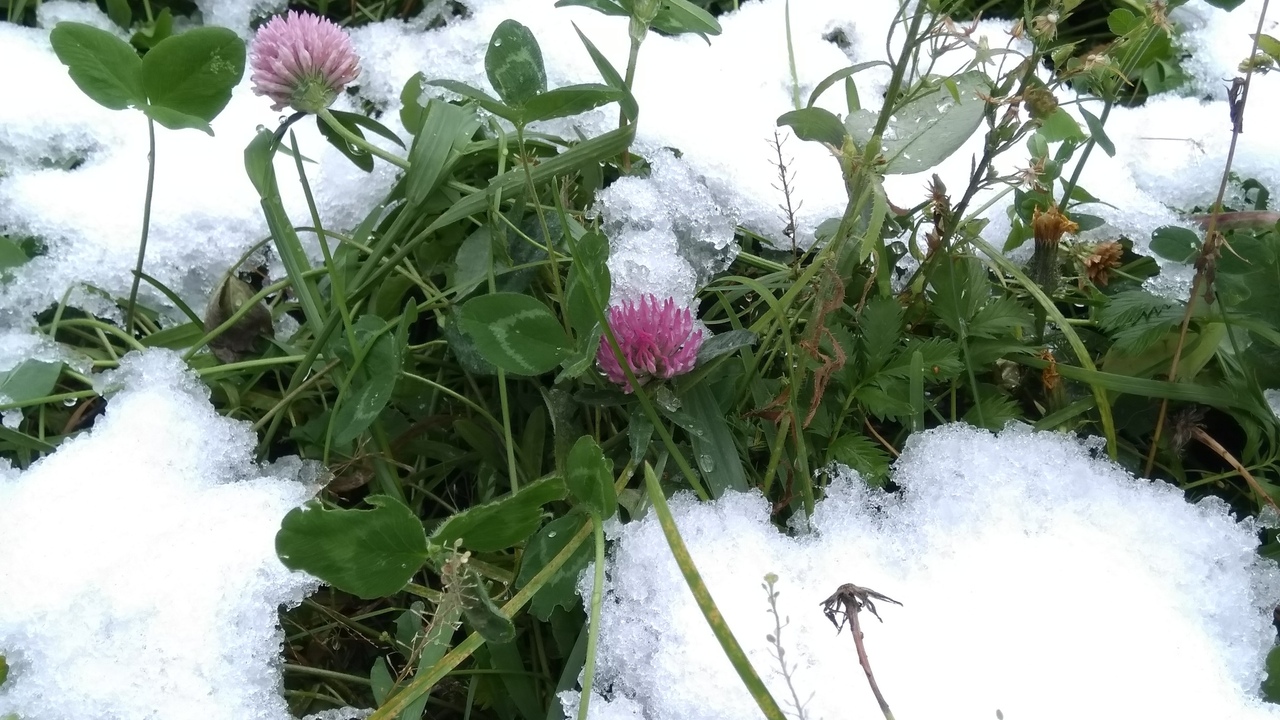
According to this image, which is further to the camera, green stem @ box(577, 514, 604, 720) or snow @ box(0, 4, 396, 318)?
snow @ box(0, 4, 396, 318)

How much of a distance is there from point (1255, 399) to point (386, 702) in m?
0.79

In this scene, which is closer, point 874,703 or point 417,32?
point 874,703

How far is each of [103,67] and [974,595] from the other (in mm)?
947

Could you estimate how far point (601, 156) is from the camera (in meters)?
0.79

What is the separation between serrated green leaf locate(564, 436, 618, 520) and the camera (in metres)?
0.60

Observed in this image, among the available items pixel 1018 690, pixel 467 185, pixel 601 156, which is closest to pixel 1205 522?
pixel 1018 690

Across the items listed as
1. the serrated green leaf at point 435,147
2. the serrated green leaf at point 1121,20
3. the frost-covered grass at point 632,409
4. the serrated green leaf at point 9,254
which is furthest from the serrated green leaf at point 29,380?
the serrated green leaf at point 1121,20

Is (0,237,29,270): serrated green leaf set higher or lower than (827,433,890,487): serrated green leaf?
lower

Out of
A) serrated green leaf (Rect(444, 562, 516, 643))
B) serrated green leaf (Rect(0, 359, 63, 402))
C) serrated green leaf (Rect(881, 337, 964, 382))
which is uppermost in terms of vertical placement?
serrated green leaf (Rect(881, 337, 964, 382))

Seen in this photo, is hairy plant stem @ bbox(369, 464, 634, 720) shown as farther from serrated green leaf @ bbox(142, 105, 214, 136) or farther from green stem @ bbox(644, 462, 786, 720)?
serrated green leaf @ bbox(142, 105, 214, 136)

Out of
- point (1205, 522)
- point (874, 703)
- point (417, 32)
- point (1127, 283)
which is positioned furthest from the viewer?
point (417, 32)

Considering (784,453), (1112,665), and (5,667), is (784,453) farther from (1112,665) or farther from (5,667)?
(5,667)

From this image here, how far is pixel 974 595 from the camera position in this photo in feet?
2.17

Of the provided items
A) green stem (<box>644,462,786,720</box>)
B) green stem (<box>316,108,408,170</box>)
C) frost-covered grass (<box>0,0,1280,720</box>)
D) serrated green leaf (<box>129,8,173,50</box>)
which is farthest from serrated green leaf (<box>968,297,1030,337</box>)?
serrated green leaf (<box>129,8,173,50</box>)
